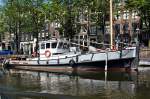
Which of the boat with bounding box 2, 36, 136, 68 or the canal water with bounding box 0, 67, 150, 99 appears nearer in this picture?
the canal water with bounding box 0, 67, 150, 99

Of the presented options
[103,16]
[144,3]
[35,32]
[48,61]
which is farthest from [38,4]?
[48,61]

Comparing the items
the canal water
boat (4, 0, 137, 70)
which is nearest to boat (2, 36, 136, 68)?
boat (4, 0, 137, 70)

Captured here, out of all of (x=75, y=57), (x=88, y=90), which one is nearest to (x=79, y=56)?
(x=75, y=57)

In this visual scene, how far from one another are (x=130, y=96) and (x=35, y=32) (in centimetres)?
6538

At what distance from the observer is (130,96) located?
3284 centimetres

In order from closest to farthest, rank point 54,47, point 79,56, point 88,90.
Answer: point 88,90 → point 79,56 → point 54,47

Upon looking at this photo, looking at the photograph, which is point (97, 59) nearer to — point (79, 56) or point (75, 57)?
point (79, 56)

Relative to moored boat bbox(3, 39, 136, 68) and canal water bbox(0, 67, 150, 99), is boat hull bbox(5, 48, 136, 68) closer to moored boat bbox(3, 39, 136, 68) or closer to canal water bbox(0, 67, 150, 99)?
moored boat bbox(3, 39, 136, 68)

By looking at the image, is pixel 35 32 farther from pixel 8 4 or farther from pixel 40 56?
pixel 40 56

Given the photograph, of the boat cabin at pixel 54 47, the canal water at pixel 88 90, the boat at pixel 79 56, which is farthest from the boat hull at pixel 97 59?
the canal water at pixel 88 90

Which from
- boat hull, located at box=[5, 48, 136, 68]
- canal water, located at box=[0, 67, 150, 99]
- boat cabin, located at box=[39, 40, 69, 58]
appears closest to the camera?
canal water, located at box=[0, 67, 150, 99]

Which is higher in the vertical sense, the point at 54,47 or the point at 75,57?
the point at 54,47

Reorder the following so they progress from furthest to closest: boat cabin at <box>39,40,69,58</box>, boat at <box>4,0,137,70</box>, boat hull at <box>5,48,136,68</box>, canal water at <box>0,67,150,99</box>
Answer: boat cabin at <box>39,40,69,58</box> → boat at <box>4,0,137,70</box> → boat hull at <box>5,48,136,68</box> → canal water at <box>0,67,150,99</box>

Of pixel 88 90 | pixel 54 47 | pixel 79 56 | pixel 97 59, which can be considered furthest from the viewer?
pixel 54 47
